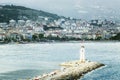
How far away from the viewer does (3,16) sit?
402ft

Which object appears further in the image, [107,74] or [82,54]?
[82,54]

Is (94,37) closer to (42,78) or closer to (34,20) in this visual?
(34,20)

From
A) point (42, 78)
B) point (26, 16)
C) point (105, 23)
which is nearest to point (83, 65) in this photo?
point (42, 78)

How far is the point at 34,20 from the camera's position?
138625 millimetres

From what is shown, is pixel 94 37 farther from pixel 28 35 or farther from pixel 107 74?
pixel 107 74

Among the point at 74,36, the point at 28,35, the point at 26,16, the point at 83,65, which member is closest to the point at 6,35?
the point at 28,35

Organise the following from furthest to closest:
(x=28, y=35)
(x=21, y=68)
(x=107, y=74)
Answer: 1. (x=28, y=35)
2. (x=21, y=68)
3. (x=107, y=74)

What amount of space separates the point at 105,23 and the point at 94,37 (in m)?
51.2

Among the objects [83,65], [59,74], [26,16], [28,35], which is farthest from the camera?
[26,16]

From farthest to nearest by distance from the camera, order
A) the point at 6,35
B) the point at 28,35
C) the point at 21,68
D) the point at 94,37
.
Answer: the point at 94,37
the point at 28,35
the point at 6,35
the point at 21,68

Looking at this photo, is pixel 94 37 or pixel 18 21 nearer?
pixel 94 37

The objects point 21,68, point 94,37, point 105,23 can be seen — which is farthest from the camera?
point 105,23

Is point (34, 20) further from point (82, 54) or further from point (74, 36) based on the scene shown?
point (82, 54)

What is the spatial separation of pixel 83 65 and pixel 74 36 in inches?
3064
